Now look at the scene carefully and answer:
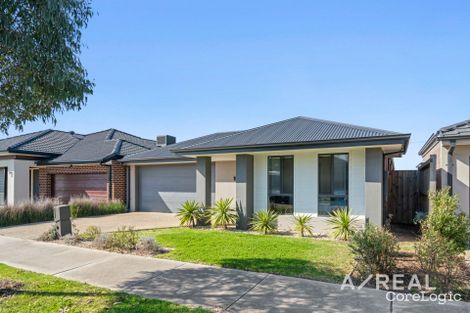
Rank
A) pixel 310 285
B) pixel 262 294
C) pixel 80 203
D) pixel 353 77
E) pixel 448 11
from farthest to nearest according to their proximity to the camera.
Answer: pixel 80 203 → pixel 353 77 → pixel 448 11 → pixel 310 285 → pixel 262 294

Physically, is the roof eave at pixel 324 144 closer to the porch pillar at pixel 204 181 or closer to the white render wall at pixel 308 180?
the white render wall at pixel 308 180

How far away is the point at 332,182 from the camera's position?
11047 millimetres

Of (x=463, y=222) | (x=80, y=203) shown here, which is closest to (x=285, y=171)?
(x=463, y=222)

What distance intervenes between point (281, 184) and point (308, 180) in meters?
1.11

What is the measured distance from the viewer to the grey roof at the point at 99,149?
18.5 metres

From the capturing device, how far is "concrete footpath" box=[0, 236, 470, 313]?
468cm

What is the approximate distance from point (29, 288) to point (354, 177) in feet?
31.6

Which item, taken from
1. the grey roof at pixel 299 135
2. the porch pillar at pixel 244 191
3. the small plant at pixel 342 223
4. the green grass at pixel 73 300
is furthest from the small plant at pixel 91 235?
the small plant at pixel 342 223

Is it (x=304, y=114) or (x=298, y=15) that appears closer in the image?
(x=298, y=15)

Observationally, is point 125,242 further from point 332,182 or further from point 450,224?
point 450,224

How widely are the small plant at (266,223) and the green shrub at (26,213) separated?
33.7 ft

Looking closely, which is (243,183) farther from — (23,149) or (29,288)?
(23,149)

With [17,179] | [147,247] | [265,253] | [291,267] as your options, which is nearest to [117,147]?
[17,179]

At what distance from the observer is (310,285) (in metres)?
5.58
